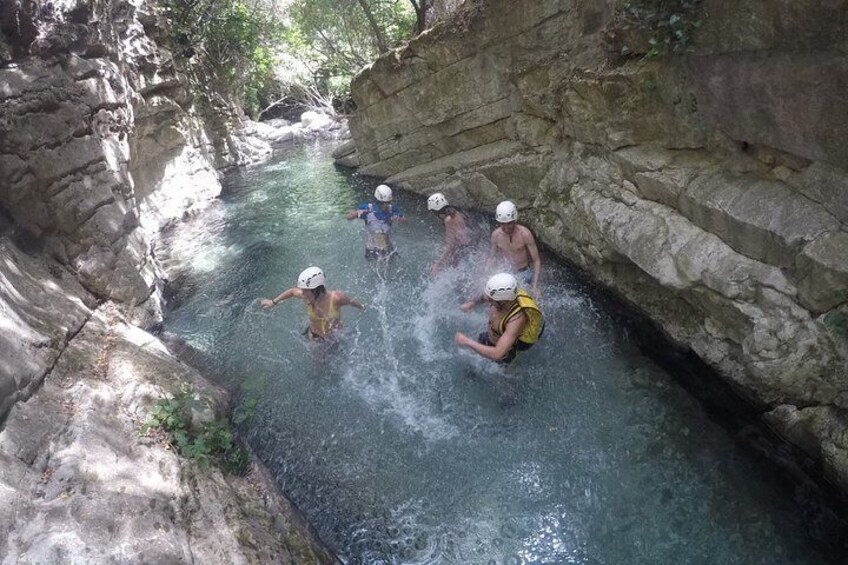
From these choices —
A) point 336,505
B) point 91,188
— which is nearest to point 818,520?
point 336,505

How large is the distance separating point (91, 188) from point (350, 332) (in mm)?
4763

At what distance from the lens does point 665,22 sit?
17.3ft

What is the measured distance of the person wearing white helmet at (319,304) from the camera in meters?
6.02

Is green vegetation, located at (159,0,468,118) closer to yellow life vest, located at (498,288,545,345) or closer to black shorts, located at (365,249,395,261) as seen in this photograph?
black shorts, located at (365,249,395,261)

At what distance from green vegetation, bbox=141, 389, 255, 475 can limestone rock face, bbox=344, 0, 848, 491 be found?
16.8 ft

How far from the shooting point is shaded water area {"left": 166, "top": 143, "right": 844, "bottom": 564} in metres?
4.22

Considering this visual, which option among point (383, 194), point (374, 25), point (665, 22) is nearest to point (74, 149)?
point (383, 194)

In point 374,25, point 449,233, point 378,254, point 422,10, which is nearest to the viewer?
point 449,233

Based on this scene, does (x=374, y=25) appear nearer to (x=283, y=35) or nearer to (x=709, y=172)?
(x=283, y=35)

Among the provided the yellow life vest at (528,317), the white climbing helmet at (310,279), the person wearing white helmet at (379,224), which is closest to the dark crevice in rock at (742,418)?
the yellow life vest at (528,317)

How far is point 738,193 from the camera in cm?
484

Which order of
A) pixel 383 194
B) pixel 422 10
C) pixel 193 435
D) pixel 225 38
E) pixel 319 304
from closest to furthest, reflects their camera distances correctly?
1. pixel 193 435
2. pixel 319 304
3. pixel 383 194
4. pixel 422 10
5. pixel 225 38

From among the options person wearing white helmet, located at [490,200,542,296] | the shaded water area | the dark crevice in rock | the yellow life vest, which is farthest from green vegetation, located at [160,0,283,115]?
the dark crevice in rock

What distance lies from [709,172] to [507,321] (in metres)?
2.79
